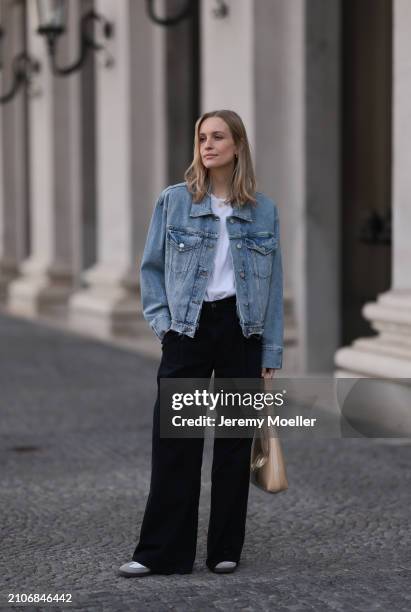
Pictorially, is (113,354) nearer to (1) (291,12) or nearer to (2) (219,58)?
(2) (219,58)

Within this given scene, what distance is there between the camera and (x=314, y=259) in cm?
1071

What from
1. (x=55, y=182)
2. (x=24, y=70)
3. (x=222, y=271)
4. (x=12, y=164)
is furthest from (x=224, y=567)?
(x=12, y=164)

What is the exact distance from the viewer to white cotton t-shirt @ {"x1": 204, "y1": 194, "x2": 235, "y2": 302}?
481cm

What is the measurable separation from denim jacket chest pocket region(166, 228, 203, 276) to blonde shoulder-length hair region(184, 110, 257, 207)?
14cm

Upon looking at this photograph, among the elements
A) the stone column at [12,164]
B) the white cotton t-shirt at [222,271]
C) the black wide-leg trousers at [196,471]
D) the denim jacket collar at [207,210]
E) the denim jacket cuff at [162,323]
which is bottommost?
the black wide-leg trousers at [196,471]

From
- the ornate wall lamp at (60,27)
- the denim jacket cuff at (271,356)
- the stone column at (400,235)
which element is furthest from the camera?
the ornate wall lamp at (60,27)

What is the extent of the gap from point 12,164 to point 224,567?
1812 centimetres

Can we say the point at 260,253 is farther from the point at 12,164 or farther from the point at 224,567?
the point at 12,164

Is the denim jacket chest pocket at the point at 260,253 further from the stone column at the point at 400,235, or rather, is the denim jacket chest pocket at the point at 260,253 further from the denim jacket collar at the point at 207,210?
the stone column at the point at 400,235

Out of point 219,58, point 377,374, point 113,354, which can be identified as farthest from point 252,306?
point 113,354

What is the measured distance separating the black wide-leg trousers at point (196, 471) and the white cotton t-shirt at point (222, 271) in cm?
3

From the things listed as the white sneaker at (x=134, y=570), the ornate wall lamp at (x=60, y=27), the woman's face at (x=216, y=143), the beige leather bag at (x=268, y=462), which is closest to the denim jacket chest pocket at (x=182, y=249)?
the woman's face at (x=216, y=143)

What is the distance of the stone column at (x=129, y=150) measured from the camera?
14.6 meters

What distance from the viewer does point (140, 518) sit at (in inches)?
234
